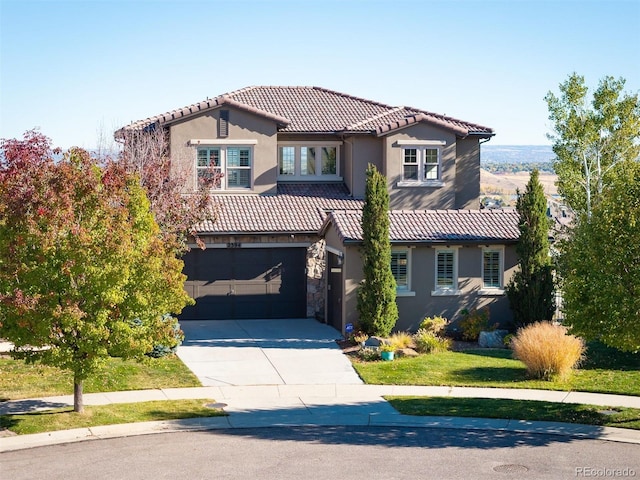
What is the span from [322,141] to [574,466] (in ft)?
65.6

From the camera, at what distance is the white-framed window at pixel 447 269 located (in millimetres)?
27922

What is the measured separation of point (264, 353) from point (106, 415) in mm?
7157

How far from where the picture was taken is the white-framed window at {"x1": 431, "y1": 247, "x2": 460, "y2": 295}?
91.6 feet

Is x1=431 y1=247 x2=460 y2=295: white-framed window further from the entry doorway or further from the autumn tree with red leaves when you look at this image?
the autumn tree with red leaves

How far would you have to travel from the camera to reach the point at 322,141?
33.5 meters

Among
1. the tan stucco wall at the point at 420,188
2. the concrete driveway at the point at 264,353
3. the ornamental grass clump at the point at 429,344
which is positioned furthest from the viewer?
the tan stucco wall at the point at 420,188

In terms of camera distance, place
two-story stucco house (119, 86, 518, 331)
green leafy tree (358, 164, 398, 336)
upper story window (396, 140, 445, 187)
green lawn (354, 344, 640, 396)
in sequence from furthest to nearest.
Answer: upper story window (396, 140, 445, 187) → two-story stucco house (119, 86, 518, 331) → green leafy tree (358, 164, 398, 336) → green lawn (354, 344, 640, 396)

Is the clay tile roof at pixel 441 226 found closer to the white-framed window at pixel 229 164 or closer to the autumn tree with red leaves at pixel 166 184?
the autumn tree with red leaves at pixel 166 184

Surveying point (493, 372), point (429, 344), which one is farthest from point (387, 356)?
point (493, 372)

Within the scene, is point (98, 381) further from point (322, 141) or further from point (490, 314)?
point (322, 141)

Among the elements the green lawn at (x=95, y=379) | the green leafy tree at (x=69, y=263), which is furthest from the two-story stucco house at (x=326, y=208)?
the green leafy tree at (x=69, y=263)

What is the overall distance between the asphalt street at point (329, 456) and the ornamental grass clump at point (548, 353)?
4.57 meters

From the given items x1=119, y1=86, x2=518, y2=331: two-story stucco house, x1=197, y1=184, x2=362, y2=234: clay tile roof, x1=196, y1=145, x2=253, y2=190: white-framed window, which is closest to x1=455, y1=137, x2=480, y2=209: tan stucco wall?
x1=119, y1=86, x2=518, y2=331: two-story stucco house

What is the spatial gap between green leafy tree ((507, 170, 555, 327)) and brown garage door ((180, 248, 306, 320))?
7.16 metres
